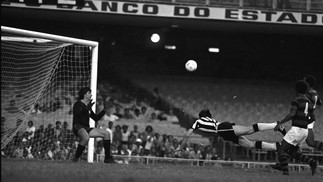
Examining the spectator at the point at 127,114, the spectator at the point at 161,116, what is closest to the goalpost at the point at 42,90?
the spectator at the point at 127,114

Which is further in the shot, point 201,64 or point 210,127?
point 201,64

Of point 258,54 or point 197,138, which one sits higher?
point 258,54

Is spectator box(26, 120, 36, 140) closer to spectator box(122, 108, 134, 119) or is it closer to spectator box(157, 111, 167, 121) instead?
spectator box(122, 108, 134, 119)

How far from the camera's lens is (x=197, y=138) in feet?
74.2

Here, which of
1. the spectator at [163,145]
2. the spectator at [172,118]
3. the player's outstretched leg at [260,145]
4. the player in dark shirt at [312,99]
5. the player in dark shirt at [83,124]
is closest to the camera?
the player in dark shirt at [312,99]

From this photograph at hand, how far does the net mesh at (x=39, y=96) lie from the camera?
637 inches

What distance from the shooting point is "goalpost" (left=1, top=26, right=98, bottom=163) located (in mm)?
15323

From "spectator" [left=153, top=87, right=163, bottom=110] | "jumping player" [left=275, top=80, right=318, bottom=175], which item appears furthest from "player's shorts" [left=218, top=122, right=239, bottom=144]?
"spectator" [left=153, top=87, right=163, bottom=110]

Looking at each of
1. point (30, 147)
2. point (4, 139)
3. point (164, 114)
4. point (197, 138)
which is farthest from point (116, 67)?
point (4, 139)

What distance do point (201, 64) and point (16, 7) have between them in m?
7.03

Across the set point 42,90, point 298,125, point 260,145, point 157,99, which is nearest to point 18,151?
point 42,90

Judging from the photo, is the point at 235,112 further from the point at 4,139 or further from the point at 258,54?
the point at 4,139

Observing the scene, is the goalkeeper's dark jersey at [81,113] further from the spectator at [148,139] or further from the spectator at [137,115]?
the spectator at [137,115]

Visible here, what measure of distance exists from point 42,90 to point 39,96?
280 millimetres
